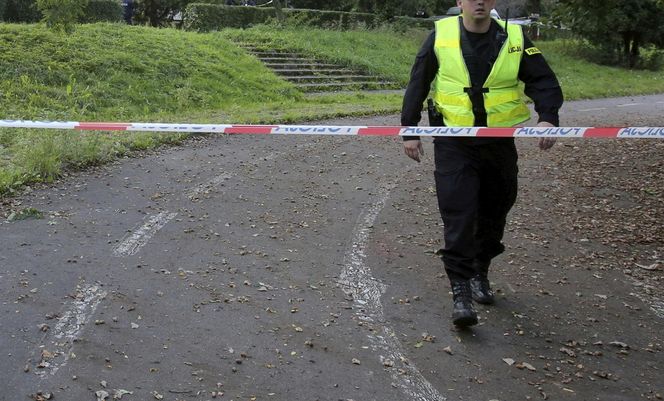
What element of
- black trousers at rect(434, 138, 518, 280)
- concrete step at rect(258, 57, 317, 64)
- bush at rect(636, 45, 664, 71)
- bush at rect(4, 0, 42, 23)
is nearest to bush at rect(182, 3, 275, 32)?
concrete step at rect(258, 57, 317, 64)

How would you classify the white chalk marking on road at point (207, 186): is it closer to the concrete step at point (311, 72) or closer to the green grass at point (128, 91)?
the green grass at point (128, 91)

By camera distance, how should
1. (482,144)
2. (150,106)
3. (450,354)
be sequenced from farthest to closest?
(150,106)
(482,144)
(450,354)

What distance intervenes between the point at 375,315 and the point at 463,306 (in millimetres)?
585

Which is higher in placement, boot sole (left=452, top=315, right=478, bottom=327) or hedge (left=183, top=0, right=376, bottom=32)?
hedge (left=183, top=0, right=376, bottom=32)

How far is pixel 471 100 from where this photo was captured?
4.63 metres

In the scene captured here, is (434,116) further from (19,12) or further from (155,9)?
(155,9)

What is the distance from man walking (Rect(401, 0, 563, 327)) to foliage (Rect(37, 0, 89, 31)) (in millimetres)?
4123

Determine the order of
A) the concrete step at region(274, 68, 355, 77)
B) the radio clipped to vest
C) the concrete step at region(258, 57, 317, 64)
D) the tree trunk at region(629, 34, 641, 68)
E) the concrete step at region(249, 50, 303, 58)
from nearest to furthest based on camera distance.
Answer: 1. the radio clipped to vest
2. the concrete step at region(274, 68, 355, 77)
3. the concrete step at region(258, 57, 317, 64)
4. the concrete step at region(249, 50, 303, 58)
5. the tree trunk at region(629, 34, 641, 68)

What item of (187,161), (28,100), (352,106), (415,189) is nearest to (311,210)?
(415,189)

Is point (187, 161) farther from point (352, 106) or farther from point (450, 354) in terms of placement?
point (352, 106)

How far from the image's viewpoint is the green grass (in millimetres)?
8680

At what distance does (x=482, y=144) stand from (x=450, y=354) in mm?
1374

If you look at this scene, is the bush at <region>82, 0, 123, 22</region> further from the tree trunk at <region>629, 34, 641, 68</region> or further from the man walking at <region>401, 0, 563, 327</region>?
the tree trunk at <region>629, 34, 641, 68</region>

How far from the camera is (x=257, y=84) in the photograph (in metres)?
19.4
